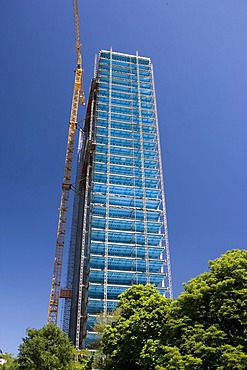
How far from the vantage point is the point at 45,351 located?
3388 cm

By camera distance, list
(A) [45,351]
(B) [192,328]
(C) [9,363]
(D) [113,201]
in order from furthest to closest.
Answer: (D) [113,201] < (C) [9,363] < (A) [45,351] < (B) [192,328]

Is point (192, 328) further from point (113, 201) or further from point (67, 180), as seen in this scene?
point (67, 180)

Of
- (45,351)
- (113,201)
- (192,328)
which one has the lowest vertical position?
(192,328)

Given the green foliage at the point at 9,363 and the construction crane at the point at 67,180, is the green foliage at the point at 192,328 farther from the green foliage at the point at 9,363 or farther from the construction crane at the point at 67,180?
the construction crane at the point at 67,180

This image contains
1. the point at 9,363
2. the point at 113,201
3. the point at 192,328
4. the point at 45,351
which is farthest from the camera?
the point at 113,201

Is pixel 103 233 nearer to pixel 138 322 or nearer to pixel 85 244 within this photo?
pixel 85 244

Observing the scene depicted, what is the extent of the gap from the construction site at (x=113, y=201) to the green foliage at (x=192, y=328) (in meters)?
33.8

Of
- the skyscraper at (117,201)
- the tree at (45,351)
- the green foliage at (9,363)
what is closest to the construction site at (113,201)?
the skyscraper at (117,201)

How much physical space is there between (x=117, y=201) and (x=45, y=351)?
45840 millimetres

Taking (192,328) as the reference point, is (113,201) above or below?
above

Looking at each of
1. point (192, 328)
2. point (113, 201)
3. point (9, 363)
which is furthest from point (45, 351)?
point (113, 201)

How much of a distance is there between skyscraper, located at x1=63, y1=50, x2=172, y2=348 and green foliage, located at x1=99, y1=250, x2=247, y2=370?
33.9 m

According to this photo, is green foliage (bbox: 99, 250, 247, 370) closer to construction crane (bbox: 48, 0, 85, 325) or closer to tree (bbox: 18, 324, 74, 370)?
tree (bbox: 18, 324, 74, 370)

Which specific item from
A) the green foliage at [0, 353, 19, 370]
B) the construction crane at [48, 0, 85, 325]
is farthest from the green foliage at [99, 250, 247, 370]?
the construction crane at [48, 0, 85, 325]
